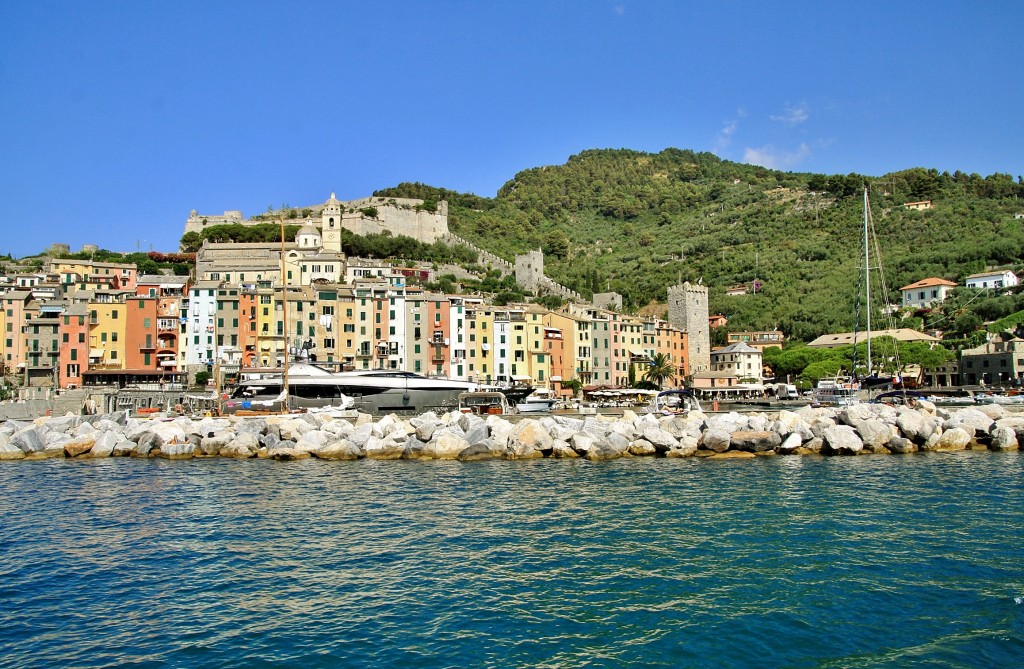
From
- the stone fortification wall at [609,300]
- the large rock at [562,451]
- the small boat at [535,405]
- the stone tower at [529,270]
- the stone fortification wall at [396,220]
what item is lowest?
the large rock at [562,451]

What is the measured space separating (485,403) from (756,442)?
821 inches

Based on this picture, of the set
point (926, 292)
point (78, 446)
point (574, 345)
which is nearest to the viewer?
point (78, 446)

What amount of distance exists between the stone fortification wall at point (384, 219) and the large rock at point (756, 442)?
262 feet

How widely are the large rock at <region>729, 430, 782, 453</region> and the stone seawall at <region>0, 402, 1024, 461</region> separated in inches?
1.4

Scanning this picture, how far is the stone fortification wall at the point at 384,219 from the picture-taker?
104000 millimetres

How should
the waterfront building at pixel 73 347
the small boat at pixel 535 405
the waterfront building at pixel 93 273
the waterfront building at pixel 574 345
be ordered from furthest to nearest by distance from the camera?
the waterfront building at pixel 93 273
the waterfront building at pixel 574 345
the waterfront building at pixel 73 347
the small boat at pixel 535 405

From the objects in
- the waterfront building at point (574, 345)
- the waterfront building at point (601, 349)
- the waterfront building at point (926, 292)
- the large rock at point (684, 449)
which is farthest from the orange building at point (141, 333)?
the waterfront building at point (926, 292)

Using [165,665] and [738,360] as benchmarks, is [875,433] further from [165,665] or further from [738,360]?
[738,360]

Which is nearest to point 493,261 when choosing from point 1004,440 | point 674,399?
point 674,399

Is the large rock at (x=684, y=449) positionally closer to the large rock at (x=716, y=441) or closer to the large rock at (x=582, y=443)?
the large rock at (x=716, y=441)

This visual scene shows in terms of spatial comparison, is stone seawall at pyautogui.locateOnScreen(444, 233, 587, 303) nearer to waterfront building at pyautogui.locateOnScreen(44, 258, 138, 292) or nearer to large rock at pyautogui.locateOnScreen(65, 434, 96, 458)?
waterfront building at pyautogui.locateOnScreen(44, 258, 138, 292)

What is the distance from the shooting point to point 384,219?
107 metres

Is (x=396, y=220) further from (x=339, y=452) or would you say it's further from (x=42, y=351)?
(x=339, y=452)

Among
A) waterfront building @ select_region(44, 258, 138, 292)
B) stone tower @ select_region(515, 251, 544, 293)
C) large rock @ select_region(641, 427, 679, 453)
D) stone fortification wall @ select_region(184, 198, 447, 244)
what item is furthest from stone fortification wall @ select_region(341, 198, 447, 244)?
Result: large rock @ select_region(641, 427, 679, 453)
